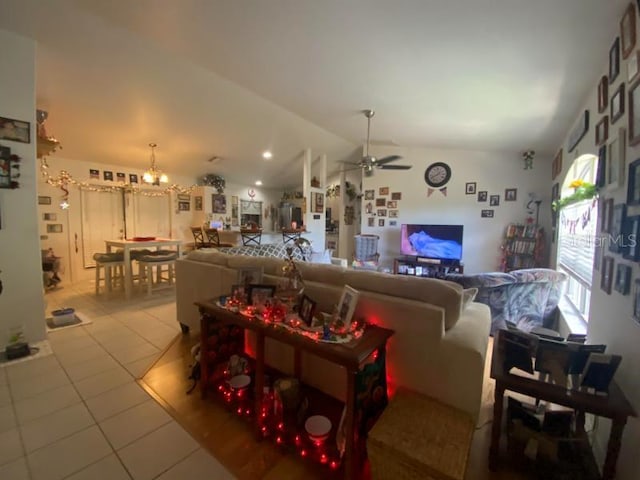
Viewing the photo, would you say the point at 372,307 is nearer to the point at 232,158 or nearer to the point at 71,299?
the point at 71,299

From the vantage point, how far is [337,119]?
4.16m

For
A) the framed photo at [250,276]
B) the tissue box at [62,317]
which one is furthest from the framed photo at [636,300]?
the tissue box at [62,317]

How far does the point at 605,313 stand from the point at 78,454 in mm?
3028

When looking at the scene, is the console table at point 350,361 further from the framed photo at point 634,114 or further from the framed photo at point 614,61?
the framed photo at point 614,61

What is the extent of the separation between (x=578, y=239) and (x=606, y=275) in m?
1.47

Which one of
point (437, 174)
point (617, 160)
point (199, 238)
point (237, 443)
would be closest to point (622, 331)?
point (617, 160)

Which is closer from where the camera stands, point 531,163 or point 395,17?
point 395,17

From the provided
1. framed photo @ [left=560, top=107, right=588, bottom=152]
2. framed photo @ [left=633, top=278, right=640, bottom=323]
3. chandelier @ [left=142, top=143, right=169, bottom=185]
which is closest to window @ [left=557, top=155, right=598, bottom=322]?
framed photo @ [left=560, top=107, right=588, bottom=152]

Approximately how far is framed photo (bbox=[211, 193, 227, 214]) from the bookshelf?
6.21m

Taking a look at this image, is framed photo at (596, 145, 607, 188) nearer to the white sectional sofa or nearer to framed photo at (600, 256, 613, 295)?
framed photo at (600, 256, 613, 295)

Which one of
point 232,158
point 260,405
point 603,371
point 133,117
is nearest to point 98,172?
point 133,117

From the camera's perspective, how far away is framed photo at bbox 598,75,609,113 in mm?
1720

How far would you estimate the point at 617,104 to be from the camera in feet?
4.90

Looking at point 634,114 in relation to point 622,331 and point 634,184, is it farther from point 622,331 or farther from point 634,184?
point 622,331
